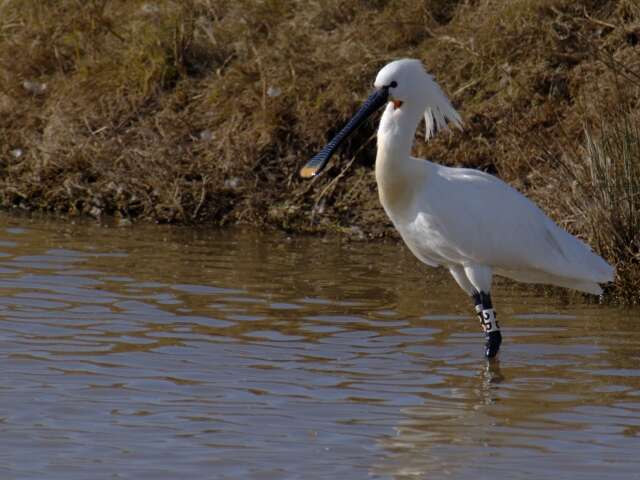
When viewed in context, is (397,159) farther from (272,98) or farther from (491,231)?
(272,98)

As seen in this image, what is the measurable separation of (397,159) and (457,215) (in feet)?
1.48

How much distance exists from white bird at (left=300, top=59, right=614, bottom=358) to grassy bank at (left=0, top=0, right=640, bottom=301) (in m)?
2.60

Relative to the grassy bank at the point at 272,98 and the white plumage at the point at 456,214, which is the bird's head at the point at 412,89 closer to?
the white plumage at the point at 456,214

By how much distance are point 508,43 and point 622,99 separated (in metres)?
3.44

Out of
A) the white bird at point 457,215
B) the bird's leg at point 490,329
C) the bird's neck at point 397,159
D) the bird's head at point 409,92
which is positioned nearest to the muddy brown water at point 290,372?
the bird's leg at point 490,329

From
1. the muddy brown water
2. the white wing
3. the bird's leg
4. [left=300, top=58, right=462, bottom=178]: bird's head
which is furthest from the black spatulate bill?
the bird's leg

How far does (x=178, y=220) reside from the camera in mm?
11492

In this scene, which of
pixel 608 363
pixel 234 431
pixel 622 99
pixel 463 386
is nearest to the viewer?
pixel 234 431

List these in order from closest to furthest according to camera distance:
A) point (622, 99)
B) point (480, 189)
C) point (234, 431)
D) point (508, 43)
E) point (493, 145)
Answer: point (234, 431), point (480, 189), point (622, 99), point (493, 145), point (508, 43)

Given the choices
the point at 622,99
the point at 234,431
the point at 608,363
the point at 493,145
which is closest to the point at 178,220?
the point at 493,145

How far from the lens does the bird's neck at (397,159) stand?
24.5ft

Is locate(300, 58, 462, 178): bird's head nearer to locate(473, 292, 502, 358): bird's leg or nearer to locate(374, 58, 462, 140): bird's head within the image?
locate(374, 58, 462, 140): bird's head

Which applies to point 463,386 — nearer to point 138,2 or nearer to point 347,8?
point 347,8

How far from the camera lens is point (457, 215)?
735 centimetres
